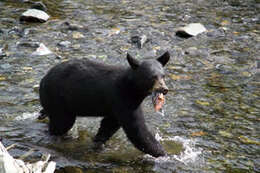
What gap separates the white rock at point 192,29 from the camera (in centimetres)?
1336

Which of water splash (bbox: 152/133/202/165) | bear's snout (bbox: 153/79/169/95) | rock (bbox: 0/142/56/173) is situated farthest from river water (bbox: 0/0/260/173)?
bear's snout (bbox: 153/79/169/95)

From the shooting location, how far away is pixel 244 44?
12703 millimetres

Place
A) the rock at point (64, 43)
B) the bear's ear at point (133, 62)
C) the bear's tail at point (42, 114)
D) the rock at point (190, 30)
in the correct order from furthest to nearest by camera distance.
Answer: the rock at point (190, 30)
the rock at point (64, 43)
the bear's tail at point (42, 114)
the bear's ear at point (133, 62)

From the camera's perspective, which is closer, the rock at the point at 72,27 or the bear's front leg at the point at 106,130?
the bear's front leg at the point at 106,130

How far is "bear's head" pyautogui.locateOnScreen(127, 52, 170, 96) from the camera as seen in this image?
654cm

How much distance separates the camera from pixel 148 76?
6566mm

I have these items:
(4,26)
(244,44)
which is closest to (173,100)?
(244,44)

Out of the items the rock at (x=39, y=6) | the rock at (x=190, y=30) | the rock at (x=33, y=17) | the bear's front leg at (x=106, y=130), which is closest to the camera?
the bear's front leg at (x=106, y=130)

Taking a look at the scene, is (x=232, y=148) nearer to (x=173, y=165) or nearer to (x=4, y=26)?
(x=173, y=165)

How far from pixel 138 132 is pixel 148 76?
3.02 feet

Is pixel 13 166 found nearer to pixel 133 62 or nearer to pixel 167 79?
pixel 133 62

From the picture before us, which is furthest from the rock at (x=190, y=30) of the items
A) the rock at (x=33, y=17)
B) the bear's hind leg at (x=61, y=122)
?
the bear's hind leg at (x=61, y=122)

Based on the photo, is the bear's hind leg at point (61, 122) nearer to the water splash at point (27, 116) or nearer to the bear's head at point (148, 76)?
the water splash at point (27, 116)

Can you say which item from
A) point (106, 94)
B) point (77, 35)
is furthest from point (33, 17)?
point (106, 94)
